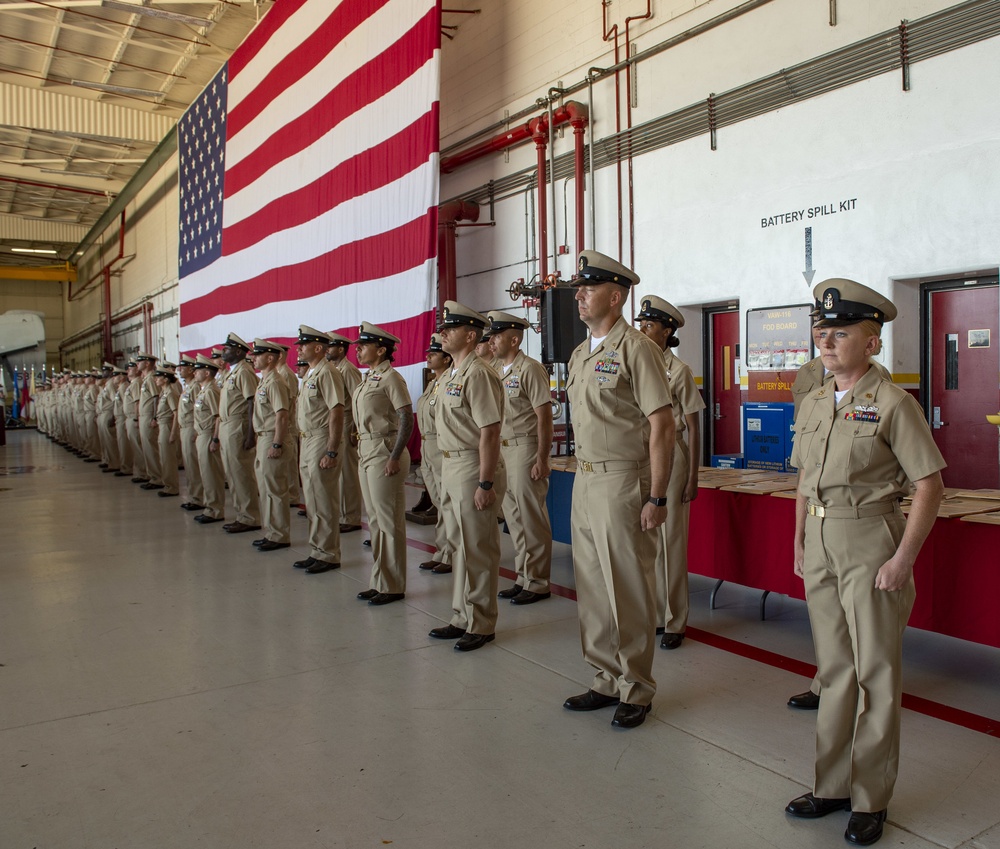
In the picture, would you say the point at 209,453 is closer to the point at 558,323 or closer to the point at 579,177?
the point at 558,323

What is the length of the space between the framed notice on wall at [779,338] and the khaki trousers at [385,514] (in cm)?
300

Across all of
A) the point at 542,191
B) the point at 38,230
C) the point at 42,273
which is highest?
the point at 38,230

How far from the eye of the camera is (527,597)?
4.37m

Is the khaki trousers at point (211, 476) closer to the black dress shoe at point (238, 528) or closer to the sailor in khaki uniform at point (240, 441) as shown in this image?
the sailor in khaki uniform at point (240, 441)

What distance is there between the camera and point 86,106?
1627 cm

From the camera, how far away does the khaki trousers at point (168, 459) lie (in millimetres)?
9094

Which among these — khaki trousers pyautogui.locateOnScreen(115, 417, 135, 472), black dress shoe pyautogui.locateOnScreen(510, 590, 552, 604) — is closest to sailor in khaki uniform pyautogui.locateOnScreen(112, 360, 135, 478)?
khaki trousers pyautogui.locateOnScreen(115, 417, 135, 472)

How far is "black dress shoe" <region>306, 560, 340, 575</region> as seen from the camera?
5176mm

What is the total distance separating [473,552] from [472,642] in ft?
1.26

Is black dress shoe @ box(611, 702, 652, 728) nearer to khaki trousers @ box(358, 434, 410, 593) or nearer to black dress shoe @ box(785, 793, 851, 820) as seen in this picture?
black dress shoe @ box(785, 793, 851, 820)

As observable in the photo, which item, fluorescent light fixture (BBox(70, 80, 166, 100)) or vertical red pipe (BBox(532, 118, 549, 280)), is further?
fluorescent light fixture (BBox(70, 80, 166, 100))

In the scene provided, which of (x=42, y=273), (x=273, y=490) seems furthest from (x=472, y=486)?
(x=42, y=273)

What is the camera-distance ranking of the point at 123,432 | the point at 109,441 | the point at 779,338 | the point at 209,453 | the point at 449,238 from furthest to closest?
1. the point at 109,441
2. the point at 123,432
3. the point at 449,238
4. the point at 209,453
5. the point at 779,338

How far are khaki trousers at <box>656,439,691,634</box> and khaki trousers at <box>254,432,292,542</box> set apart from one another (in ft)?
10.6
